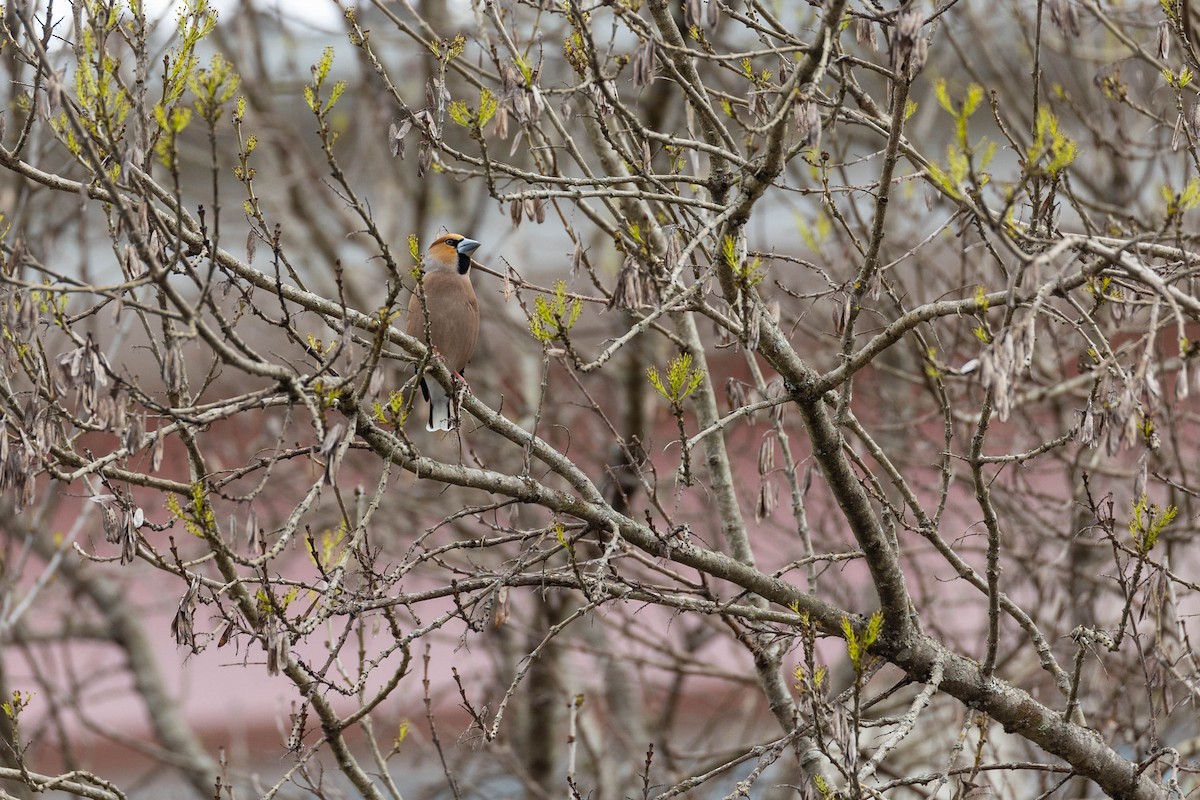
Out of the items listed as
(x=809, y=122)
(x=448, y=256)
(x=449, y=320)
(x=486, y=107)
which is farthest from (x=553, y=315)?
(x=448, y=256)

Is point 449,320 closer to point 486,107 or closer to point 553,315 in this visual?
point 486,107

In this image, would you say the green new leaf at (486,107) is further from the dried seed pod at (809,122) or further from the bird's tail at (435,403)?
the bird's tail at (435,403)

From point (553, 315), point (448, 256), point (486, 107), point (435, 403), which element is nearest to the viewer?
point (553, 315)

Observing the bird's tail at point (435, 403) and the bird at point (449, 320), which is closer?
the bird's tail at point (435, 403)

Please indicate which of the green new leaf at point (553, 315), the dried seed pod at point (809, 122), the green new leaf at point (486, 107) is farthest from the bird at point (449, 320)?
the dried seed pod at point (809, 122)

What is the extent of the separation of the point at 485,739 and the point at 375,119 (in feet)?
23.6

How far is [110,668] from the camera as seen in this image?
8.61 metres

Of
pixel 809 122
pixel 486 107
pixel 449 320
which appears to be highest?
pixel 449 320

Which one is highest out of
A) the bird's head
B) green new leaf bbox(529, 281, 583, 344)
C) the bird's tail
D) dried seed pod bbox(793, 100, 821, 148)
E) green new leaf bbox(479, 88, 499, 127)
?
the bird's head

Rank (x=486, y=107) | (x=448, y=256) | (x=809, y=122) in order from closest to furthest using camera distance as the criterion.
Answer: (x=809, y=122), (x=486, y=107), (x=448, y=256)

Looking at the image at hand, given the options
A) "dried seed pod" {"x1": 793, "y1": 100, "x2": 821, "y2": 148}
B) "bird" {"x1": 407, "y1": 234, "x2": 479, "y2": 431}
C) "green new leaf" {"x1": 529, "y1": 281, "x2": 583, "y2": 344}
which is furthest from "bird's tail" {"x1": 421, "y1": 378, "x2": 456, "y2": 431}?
"dried seed pod" {"x1": 793, "y1": 100, "x2": 821, "y2": 148}

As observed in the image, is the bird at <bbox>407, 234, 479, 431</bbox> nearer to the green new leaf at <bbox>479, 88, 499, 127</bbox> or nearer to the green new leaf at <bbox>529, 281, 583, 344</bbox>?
the green new leaf at <bbox>479, 88, 499, 127</bbox>

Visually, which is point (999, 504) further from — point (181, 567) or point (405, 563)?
point (181, 567)

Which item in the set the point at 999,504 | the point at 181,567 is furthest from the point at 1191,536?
the point at 181,567
